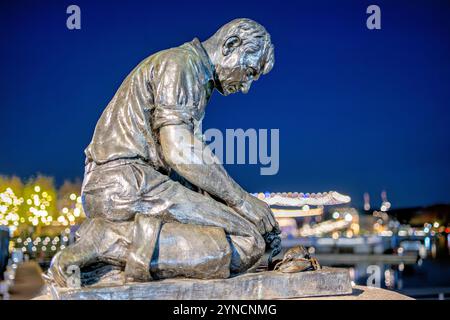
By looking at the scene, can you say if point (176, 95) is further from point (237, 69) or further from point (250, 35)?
point (250, 35)

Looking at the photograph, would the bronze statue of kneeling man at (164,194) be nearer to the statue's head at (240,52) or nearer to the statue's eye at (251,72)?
the statue's head at (240,52)

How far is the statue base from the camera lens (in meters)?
3.77

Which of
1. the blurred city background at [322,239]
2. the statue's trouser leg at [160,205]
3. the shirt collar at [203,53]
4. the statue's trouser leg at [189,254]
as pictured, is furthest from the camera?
the blurred city background at [322,239]

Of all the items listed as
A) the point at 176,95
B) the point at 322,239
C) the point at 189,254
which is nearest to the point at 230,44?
the point at 176,95

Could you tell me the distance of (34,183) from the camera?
155 feet

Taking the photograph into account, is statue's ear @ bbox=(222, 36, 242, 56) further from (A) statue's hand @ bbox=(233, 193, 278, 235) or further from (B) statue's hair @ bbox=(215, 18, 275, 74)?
(A) statue's hand @ bbox=(233, 193, 278, 235)

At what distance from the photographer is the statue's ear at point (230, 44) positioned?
481cm

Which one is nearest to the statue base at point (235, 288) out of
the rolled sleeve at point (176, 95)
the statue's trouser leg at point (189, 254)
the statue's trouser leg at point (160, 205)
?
the statue's trouser leg at point (189, 254)

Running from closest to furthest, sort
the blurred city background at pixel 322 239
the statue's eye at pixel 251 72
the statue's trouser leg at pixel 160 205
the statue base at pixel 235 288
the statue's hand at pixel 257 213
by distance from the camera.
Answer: the statue base at pixel 235 288, the statue's trouser leg at pixel 160 205, the statue's hand at pixel 257 213, the statue's eye at pixel 251 72, the blurred city background at pixel 322 239

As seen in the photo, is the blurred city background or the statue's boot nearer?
the statue's boot

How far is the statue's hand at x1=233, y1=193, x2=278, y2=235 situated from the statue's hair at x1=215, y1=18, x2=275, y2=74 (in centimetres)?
137

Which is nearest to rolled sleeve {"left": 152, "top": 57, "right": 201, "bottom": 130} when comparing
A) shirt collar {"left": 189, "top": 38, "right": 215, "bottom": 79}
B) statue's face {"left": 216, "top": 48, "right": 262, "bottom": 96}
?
shirt collar {"left": 189, "top": 38, "right": 215, "bottom": 79}

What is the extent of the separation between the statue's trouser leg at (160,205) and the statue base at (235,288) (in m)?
0.21
